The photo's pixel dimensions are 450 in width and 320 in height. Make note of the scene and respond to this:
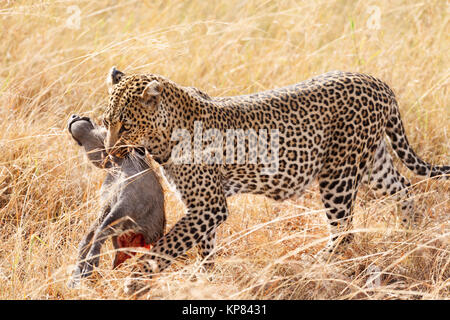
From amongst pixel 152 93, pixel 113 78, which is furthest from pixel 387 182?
pixel 113 78

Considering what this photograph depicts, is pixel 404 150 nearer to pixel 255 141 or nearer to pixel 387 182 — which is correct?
pixel 387 182

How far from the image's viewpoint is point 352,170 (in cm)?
630

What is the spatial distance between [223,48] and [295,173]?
371cm

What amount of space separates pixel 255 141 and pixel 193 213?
33.4 inches

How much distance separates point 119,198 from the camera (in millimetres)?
5684

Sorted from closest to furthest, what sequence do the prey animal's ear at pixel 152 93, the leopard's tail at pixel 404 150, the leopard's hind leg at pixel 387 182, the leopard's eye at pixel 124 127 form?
the prey animal's ear at pixel 152 93 < the leopard's eye at pixel 124 127 < the leopard's tail at pixel 404 150 < the leopard's hind leg at pixel 387 182

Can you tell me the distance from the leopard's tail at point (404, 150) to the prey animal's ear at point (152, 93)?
93.7 inches

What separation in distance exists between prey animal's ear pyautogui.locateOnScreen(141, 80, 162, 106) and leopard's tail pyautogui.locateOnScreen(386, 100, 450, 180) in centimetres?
238

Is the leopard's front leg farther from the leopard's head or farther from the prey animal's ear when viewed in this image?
the prey animal's ear

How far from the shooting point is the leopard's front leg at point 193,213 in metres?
5.57

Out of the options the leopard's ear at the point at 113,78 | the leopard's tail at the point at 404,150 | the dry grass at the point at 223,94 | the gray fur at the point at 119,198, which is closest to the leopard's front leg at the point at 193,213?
the dry grass at the point at 223,94

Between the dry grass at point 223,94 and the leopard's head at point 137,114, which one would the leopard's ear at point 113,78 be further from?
the dry grass at point 223,94

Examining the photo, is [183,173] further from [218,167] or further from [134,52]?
[134,52]

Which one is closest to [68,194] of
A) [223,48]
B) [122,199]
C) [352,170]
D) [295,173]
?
[122,199]
